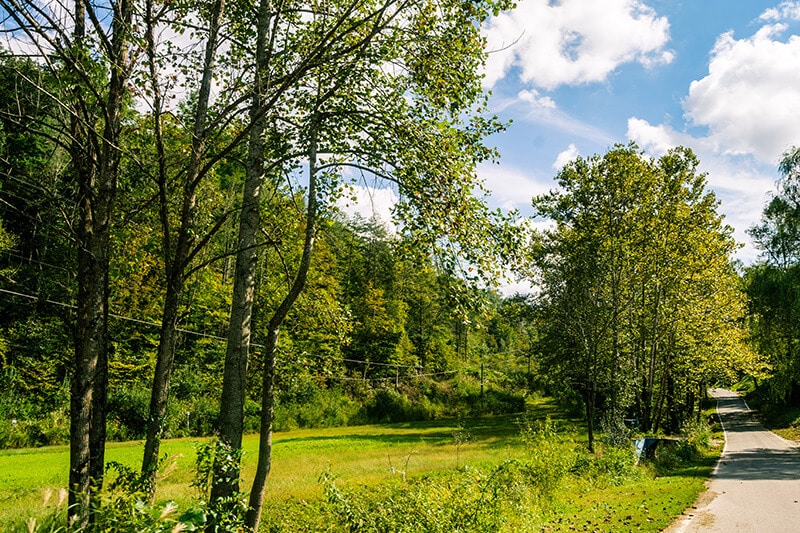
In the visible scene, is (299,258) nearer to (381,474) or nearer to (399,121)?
(381,474)

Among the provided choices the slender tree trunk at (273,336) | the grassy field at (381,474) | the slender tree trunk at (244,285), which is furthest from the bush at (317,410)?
the slender tree trunk at (244,285)

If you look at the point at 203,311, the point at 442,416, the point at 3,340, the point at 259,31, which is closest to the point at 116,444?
the point at 3,340

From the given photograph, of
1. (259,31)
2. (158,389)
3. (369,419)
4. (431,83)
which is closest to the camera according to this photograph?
(158,389)

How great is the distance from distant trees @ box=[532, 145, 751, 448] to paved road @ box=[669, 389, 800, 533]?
13.7 feet

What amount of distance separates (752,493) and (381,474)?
35.1 ft

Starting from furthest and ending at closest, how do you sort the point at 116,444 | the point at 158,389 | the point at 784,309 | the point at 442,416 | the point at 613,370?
the point at 442,416 → the point at 784,309 → the point at 116,444 → the point at 613,370 → the point at 158,389

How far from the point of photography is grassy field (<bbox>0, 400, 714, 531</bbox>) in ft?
32.7

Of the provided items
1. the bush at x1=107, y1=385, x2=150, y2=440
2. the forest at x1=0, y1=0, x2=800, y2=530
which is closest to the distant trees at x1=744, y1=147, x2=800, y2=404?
the forest at x1=0, y1=0, x2=800, y2=530

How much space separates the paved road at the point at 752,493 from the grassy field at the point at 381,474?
54 cm

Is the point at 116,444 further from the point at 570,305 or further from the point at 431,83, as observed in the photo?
the point at 431,83

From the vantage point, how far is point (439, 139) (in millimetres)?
6059

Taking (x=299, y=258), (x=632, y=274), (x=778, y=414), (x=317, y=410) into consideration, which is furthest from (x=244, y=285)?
(x=778, y=414)

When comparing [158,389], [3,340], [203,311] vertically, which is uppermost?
[203,311]

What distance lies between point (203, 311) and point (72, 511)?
98.1 ft
